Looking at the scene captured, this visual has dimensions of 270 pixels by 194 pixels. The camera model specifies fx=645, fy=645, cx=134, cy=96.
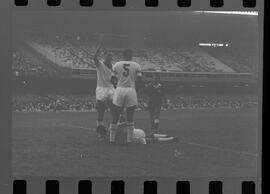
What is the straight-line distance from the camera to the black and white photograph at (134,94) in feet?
9.85

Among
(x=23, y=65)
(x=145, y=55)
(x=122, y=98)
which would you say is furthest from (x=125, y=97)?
(x=23, y=65)

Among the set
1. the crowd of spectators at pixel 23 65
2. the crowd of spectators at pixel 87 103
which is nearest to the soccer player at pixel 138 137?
the crowd of spectators at pixel 87 103

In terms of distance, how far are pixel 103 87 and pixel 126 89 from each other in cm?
11

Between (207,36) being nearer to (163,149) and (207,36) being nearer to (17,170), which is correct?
(163,149)

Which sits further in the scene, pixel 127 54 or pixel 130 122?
pixel 130 122

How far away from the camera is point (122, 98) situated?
3051 mm

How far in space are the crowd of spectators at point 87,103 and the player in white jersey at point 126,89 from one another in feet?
0.24

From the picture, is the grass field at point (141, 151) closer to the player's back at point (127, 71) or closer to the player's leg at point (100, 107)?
the player's leg at point (100, 107)

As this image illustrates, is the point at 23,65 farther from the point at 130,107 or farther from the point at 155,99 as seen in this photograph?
the point at 155,99

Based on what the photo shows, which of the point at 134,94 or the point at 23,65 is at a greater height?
the point at 23,65
